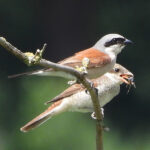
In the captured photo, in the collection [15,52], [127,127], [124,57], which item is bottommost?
[15,52]

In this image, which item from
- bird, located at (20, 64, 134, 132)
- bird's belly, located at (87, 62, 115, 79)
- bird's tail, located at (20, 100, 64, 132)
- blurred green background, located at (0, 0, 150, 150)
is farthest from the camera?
blurred green background, located at (0, 0, 150, 150)

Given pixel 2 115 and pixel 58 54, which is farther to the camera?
pixel 58 54

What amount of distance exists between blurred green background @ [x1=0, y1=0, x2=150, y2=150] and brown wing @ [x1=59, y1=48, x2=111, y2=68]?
2.08 m

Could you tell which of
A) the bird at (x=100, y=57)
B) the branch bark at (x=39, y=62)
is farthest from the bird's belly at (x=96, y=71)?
the branch bark at (x=39, y=62)

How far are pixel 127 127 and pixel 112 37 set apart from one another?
6.39 m

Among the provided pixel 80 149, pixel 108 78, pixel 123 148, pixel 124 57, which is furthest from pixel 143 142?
pixel 108 78

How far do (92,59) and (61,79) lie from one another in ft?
9.86

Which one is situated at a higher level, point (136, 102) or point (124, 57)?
point (124, 57)

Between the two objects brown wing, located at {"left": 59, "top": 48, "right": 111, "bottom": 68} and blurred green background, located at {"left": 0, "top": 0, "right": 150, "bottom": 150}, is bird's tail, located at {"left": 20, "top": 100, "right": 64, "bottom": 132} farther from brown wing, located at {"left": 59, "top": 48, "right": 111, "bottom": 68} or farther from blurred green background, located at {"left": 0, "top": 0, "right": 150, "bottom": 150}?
blurred green background, located at {"left": 0, "top": 0, "right": 150, "bottom": 150}

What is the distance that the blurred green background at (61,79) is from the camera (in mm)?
7531

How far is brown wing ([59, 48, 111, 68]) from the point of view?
459cm

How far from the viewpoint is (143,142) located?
9.59 metres

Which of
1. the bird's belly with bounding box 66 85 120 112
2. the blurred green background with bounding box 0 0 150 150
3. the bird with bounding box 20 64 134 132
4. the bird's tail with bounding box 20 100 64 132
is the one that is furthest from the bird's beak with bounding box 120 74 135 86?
the blurred green background with bounding box 0 0 150 150

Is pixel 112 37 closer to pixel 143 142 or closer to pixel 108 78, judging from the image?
pixel 108 78
